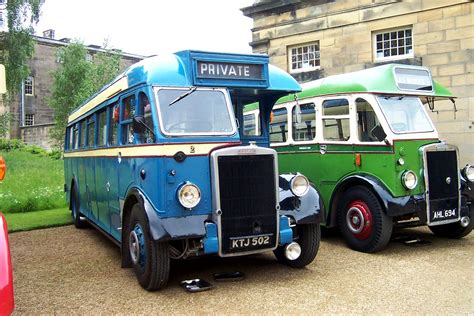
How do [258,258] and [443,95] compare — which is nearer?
[258,258]

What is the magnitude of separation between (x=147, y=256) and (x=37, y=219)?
7056 millimetres

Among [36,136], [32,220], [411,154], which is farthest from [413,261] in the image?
[36,136]

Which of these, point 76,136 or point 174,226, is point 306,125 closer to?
point 174,226

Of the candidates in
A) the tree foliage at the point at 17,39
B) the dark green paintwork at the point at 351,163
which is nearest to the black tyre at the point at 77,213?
the dark green paintwork at the point at 351,163

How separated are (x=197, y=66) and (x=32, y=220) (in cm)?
748

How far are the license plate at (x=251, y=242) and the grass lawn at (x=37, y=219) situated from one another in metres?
6.49

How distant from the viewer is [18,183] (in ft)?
51.8

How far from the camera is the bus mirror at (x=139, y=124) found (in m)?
5.53

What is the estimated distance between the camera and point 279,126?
9516 mm

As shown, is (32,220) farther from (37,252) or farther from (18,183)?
(18,183)

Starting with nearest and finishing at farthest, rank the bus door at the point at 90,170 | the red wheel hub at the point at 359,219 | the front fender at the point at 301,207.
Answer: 1. the front fender at the point at 301,207
2. the red wheel hub at the point at 359,219
3. the bus door at the point at 90,170

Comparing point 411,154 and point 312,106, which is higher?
point 312,106

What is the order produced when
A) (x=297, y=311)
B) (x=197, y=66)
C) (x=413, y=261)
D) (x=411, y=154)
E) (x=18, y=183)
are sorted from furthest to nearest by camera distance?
1. (x=18, y=183)
2. (x=411, y=154)
3. (x=413, y=261)
4. (x=197, y=66)
5. (x=297, y=311)

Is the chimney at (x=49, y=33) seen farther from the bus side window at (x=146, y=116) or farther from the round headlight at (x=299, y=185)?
the round headlight at (x=299, y=185)
